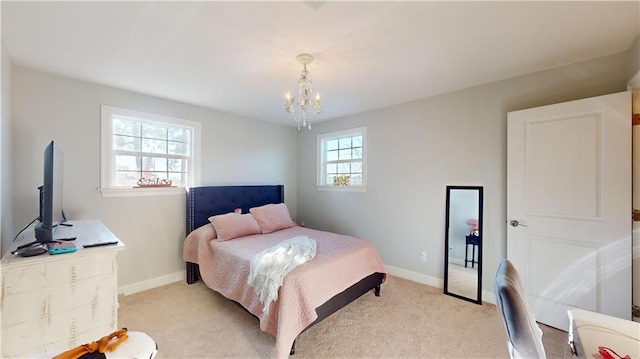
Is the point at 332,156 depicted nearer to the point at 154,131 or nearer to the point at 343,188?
the point at 343,188

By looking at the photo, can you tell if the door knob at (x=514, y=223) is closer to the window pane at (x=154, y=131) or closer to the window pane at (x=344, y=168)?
the window pane at (x=344, y=168)

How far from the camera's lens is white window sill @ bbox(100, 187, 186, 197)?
109 inches

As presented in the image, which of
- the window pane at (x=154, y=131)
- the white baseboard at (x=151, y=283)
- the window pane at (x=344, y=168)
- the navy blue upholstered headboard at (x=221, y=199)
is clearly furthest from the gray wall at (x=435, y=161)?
the window pane at (x=154, y=131)


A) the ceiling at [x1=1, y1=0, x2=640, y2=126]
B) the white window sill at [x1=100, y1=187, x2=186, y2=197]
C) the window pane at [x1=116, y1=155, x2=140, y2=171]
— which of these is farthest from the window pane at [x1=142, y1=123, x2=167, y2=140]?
the white window sill at [x1=100, y1=187, x2=186, y2=197]

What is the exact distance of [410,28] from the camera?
5.66 feet

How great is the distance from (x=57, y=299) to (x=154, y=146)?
2186 mm

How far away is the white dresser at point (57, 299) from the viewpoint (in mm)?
1256

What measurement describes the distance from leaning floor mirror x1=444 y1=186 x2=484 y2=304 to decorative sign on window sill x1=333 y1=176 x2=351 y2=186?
1540 mm

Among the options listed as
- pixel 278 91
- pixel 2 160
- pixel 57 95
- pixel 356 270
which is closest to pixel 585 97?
pixel 356 270

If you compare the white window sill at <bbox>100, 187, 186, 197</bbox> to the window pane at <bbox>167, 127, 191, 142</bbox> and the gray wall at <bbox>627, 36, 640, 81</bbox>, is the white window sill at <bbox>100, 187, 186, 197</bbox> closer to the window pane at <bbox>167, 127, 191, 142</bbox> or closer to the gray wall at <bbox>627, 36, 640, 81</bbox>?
the window pane at <bbox>167, 127, 191, 142</bbox>

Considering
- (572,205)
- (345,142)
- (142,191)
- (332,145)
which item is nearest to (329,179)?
(332,145)

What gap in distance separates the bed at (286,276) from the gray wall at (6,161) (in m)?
1.45

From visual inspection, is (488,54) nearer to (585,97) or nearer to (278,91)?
(585,97)

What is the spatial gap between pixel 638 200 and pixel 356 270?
2.26 meters
